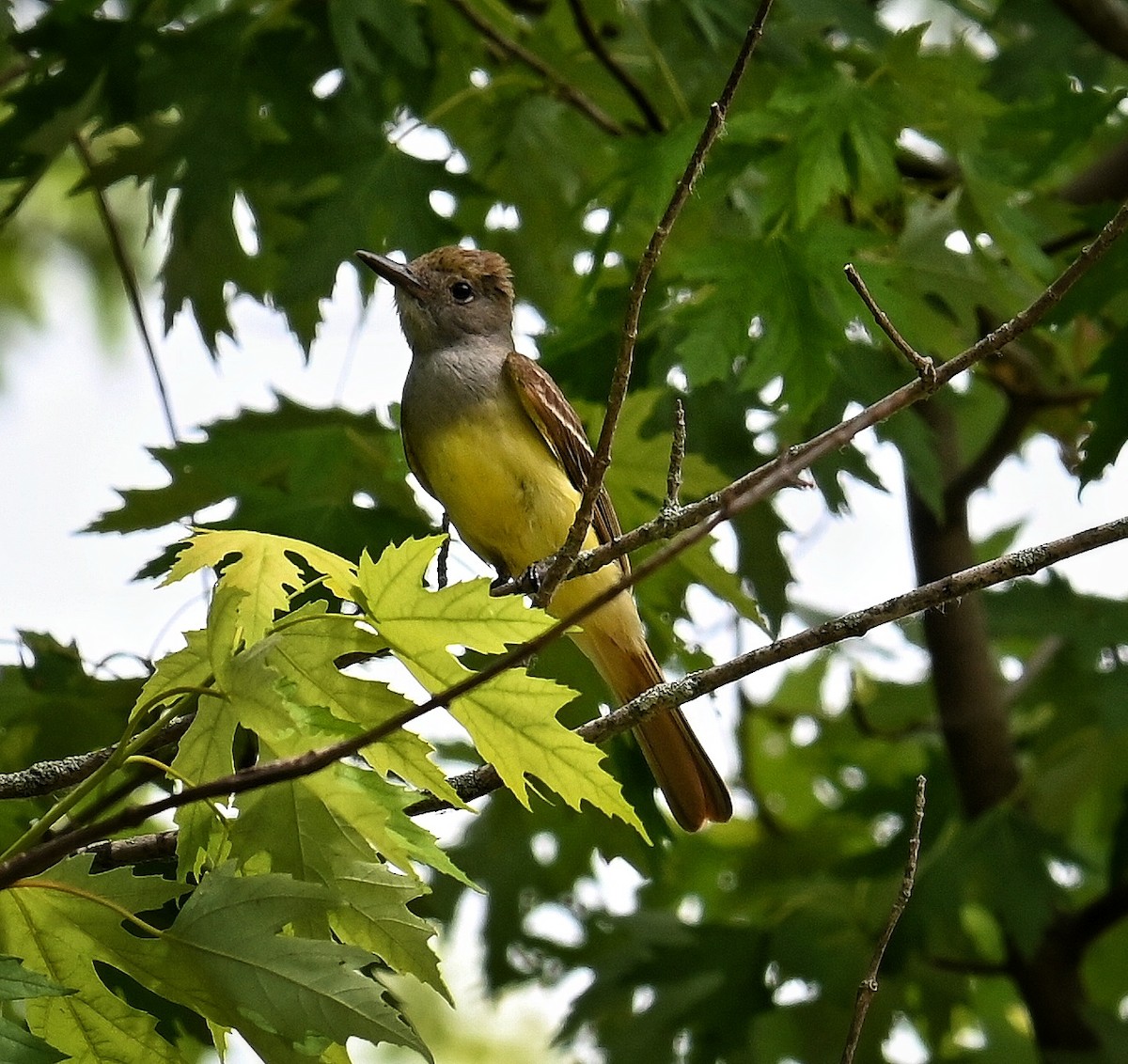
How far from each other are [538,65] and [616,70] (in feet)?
0.88

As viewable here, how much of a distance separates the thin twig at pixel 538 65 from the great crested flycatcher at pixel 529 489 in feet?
2.63

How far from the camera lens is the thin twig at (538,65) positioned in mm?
5371

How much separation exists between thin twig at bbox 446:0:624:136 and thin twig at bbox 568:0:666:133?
0.41 feet

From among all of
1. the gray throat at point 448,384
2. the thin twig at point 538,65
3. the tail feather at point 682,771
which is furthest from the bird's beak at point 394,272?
the tail feather at point 682,771

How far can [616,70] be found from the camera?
541 cm

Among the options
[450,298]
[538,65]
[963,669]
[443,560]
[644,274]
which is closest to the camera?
[644,274]

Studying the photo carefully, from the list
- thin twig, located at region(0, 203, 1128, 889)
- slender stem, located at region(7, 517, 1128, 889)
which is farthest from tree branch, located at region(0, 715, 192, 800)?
thin twig, located at region(0, 203, 1128, 889)

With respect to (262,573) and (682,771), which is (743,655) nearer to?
(262,573)

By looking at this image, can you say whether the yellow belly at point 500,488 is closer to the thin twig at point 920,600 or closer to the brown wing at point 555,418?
the brown wing at point 555,418

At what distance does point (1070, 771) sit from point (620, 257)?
2749mm

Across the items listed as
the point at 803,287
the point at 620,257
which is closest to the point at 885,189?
the point at 803,287

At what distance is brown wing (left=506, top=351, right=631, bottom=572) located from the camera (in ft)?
16.9

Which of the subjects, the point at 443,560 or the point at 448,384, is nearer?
the point at 443,560

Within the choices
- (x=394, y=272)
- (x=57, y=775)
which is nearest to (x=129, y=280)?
(x=394, y=272)
